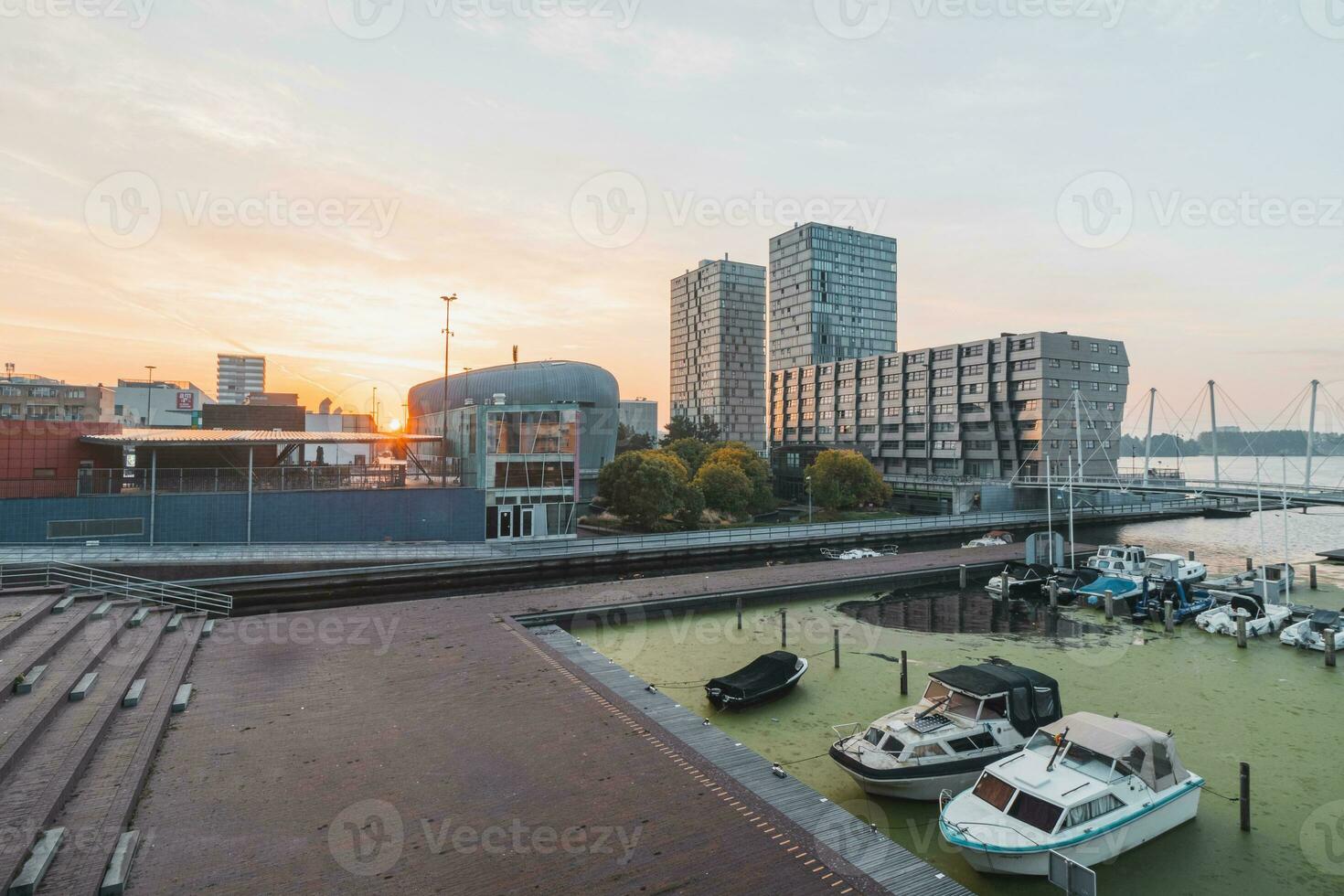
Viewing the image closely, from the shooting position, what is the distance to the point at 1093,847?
12.7 m

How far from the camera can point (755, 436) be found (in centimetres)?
17600

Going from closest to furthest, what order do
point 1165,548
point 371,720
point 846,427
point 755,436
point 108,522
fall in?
point 371,720 < point 108,522 < point 1165,548 < point 846,427 < point 755,436

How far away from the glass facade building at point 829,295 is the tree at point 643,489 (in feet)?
349

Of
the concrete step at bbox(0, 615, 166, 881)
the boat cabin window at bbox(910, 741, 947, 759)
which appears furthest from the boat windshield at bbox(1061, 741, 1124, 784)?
the concrete step at bbox(0, 615, 166, 881)

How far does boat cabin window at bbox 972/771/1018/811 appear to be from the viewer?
43.7 ft

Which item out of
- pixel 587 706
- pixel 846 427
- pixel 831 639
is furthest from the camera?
pixel 846 427

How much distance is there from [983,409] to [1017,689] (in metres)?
88.3

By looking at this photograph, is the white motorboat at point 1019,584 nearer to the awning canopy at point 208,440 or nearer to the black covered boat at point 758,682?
the black covered boat at point 758,682

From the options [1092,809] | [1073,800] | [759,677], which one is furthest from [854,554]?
[1073,800]

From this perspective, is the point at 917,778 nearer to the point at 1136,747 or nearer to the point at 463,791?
the point at 1136,747

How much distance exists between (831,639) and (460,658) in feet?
48.6

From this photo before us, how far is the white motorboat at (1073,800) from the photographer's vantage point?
1241 cm

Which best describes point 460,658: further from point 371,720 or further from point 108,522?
point 108,522

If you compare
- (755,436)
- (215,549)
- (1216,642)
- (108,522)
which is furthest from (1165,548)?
(755,436)
